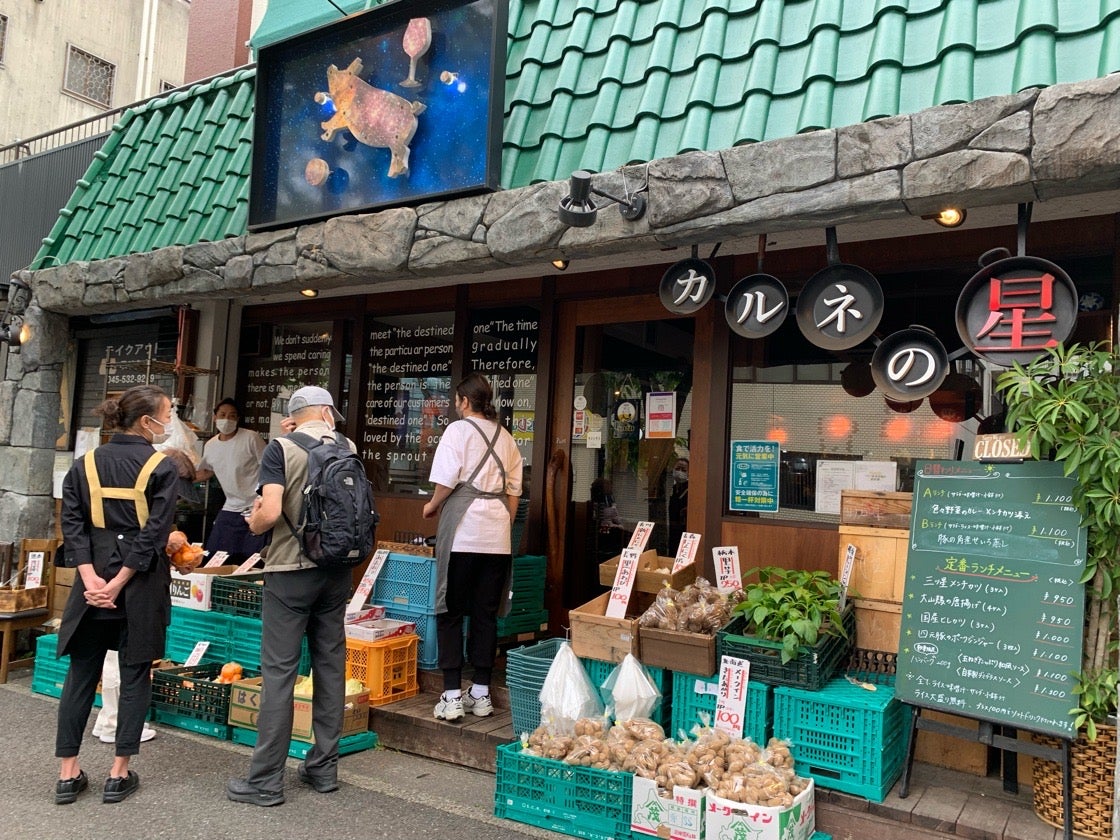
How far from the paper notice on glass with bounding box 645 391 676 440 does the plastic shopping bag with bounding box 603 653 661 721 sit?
2.14 metres

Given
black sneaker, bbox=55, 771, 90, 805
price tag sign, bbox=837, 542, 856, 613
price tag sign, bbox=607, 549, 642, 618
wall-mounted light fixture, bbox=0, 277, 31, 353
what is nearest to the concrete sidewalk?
black sneaker, bbox=55, 771, 90, 805

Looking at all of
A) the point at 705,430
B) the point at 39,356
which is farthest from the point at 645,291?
the point at 39,356

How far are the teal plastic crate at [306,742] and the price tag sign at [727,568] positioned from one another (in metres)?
2.47

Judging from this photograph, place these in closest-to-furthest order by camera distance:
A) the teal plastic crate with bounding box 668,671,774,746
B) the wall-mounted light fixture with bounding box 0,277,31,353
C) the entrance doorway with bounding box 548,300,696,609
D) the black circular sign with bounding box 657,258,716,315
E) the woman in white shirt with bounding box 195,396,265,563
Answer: the teal plastic crate with bounding box 668,671,774,746
the black circular sign with bounding box 657,258,716,315
the entrance doorway with bounding box 548,300,696,609
the woman in white shirt with bounding box 195,396,265,563
the wall-mounted light fixture with bounding box 0,277,31,353

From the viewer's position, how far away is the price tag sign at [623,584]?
5.07m

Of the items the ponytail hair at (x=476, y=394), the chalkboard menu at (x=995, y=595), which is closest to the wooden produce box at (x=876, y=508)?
the chalkboard menu at (x=995, y=595)

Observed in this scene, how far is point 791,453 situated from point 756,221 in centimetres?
195

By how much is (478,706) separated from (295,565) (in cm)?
168

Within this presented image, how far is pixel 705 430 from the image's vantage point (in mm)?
6023

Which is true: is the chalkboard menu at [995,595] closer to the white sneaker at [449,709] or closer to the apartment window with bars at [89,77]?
the white sneaker at [449,709]

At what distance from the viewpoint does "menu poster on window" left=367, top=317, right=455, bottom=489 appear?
7.64 metres

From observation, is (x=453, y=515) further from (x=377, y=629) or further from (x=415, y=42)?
(x=415, y=42)

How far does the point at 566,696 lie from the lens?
15.4 ft

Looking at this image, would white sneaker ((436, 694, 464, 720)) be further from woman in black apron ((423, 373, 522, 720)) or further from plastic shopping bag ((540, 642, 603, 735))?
plastic shopping bag ((540, 642, 603, 735))
